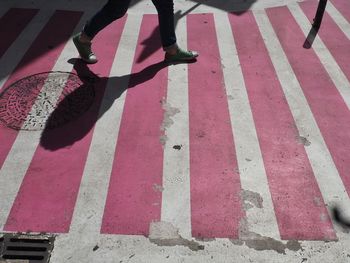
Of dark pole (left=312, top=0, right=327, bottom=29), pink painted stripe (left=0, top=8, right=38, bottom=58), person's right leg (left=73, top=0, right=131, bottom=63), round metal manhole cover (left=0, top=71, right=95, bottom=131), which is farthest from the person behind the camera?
dark pole (left=312, top=0, right=327, bottom=29)

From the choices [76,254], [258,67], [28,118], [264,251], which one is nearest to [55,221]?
[76,254]

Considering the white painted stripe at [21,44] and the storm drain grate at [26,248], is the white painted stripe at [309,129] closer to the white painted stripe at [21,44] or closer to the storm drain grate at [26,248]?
the storm drain grate at [26,248]

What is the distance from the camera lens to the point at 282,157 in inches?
161

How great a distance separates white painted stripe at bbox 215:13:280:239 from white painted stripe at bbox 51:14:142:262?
1.32 metres

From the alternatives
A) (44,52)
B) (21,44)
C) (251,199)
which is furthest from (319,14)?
(21,44)

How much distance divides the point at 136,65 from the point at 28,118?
66.5 inches

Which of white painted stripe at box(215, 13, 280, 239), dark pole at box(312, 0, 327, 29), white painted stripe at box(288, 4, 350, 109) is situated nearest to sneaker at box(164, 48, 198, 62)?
white painted stripe at box(215, 13, 280, 239)

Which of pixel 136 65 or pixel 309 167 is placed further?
pixel 136 65

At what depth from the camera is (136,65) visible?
5430 mm

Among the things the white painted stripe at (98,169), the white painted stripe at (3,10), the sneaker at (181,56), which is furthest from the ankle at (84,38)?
the white painted stripe at (3,10)

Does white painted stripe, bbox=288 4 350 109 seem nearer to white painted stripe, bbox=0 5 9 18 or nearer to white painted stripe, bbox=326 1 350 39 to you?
white painted stripe, bbox=326 1 350 39

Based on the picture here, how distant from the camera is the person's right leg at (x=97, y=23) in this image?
4.75m

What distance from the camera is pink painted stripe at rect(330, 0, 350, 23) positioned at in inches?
271

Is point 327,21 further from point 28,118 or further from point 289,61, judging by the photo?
point 28,118
